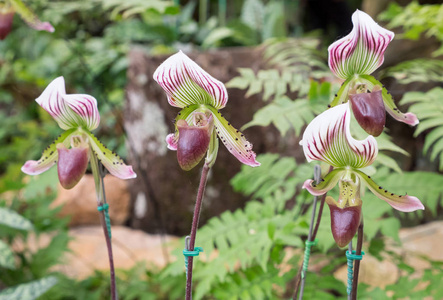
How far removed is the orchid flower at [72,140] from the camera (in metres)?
0.53

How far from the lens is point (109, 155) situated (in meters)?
0.58

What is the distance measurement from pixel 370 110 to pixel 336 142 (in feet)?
0.23

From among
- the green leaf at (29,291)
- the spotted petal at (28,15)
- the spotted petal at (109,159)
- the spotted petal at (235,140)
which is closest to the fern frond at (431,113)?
the spotted petal at (235,140)

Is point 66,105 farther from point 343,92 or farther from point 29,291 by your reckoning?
point 29,291

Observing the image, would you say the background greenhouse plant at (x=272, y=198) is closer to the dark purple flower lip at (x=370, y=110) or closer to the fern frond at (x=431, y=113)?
the fern frond at (x=431, y=113)

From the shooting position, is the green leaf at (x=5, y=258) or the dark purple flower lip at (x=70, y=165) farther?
the green leaf at (x=5, y=258)

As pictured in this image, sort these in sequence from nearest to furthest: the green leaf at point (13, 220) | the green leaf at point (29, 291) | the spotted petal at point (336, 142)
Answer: the spotted petal at point (336, 142), the green leaf at point (29, 291), the green leaf at point (13, 220)

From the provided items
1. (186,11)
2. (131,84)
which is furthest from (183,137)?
(186,11)

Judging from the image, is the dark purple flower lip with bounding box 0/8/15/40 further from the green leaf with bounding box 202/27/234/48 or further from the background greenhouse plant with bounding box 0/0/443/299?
the green leaf with bounding box 202/27/234/48

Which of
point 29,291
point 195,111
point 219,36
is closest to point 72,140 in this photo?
point 195,111

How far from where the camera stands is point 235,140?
52 centimetres

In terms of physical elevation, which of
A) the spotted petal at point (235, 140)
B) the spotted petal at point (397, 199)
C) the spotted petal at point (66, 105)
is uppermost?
the spotted petal at point (66, 105)

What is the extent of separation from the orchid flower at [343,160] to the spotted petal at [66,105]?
0.28 metres

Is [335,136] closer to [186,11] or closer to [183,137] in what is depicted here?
[183,137]
